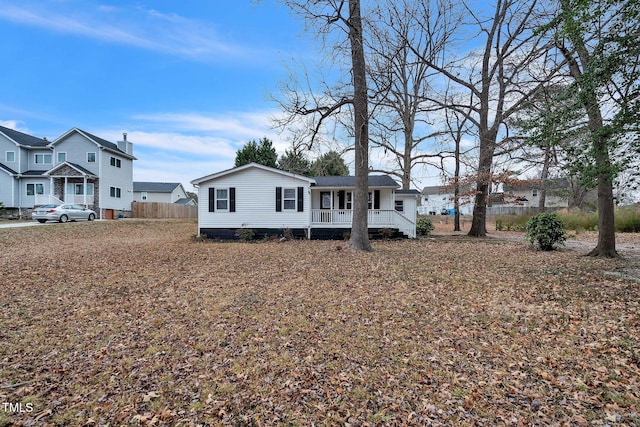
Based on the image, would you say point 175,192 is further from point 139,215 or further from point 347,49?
point 347,49

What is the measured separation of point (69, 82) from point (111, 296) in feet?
48.0

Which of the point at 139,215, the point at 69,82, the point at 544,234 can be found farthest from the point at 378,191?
the point at 139,215

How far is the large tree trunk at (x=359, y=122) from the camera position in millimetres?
11320

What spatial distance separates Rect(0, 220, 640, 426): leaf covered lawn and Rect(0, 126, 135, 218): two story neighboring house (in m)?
23.2

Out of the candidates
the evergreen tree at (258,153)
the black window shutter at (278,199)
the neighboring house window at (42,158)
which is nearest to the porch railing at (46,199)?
the neighboring house window at (42,158)

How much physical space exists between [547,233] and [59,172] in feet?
113

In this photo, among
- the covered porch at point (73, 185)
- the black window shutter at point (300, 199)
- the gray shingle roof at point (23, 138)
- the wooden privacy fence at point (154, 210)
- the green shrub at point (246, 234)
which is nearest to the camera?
the green shrub at point (246, 234)

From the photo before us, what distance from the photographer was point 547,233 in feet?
37.8

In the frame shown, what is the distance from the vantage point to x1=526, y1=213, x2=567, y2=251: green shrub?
38.0ft

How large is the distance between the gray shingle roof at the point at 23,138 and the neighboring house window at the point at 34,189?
3.86 m

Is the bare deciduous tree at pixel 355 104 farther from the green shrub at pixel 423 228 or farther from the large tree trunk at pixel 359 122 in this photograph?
the green shrub at pixel 423 228

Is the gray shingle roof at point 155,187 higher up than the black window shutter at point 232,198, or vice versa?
the gray shingle roof at point 155,187

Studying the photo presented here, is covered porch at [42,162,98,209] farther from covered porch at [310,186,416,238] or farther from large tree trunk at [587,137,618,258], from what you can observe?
large tree trunk at [587,137,618,258]

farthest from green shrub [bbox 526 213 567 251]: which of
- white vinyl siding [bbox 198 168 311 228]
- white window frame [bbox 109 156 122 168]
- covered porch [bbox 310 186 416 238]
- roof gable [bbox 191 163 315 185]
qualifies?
white window frame [bbox 109 156 122 168]
